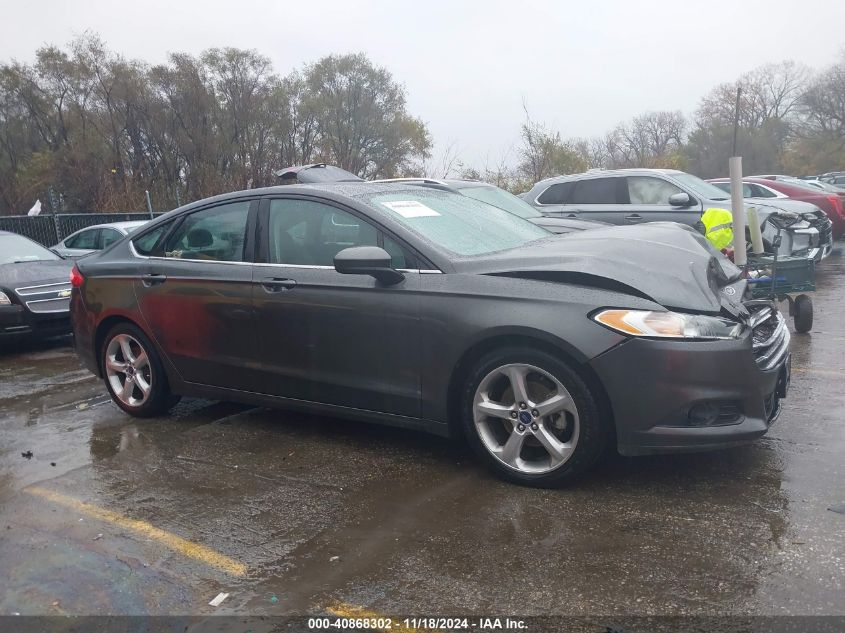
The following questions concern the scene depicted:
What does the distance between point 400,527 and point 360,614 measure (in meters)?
0.73

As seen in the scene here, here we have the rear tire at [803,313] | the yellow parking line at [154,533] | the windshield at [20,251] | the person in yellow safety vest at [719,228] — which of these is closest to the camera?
the yellow parking line at [154,533]

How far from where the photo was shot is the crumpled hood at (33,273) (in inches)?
348

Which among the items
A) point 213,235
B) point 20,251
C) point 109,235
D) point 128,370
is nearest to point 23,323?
point 20,251

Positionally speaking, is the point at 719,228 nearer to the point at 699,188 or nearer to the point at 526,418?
the point at 699,188

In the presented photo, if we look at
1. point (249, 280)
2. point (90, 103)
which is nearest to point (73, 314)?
point (249, 280)

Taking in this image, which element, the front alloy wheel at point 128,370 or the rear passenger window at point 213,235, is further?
the front alloy wheel at point 128,370

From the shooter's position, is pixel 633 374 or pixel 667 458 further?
pixel 667 458

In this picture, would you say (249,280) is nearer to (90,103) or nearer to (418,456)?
(418,456)

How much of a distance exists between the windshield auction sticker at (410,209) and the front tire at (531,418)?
42.7 inches

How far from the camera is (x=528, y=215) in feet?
32.2

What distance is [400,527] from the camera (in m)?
3.55

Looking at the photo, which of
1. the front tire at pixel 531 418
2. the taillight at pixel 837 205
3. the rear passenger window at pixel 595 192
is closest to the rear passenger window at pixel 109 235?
the rear passenger window at pixel 595 192

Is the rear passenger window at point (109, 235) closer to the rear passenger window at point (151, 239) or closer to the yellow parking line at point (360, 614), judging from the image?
the rear passenger window at point (151, 239)

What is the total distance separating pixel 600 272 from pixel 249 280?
220 cm
